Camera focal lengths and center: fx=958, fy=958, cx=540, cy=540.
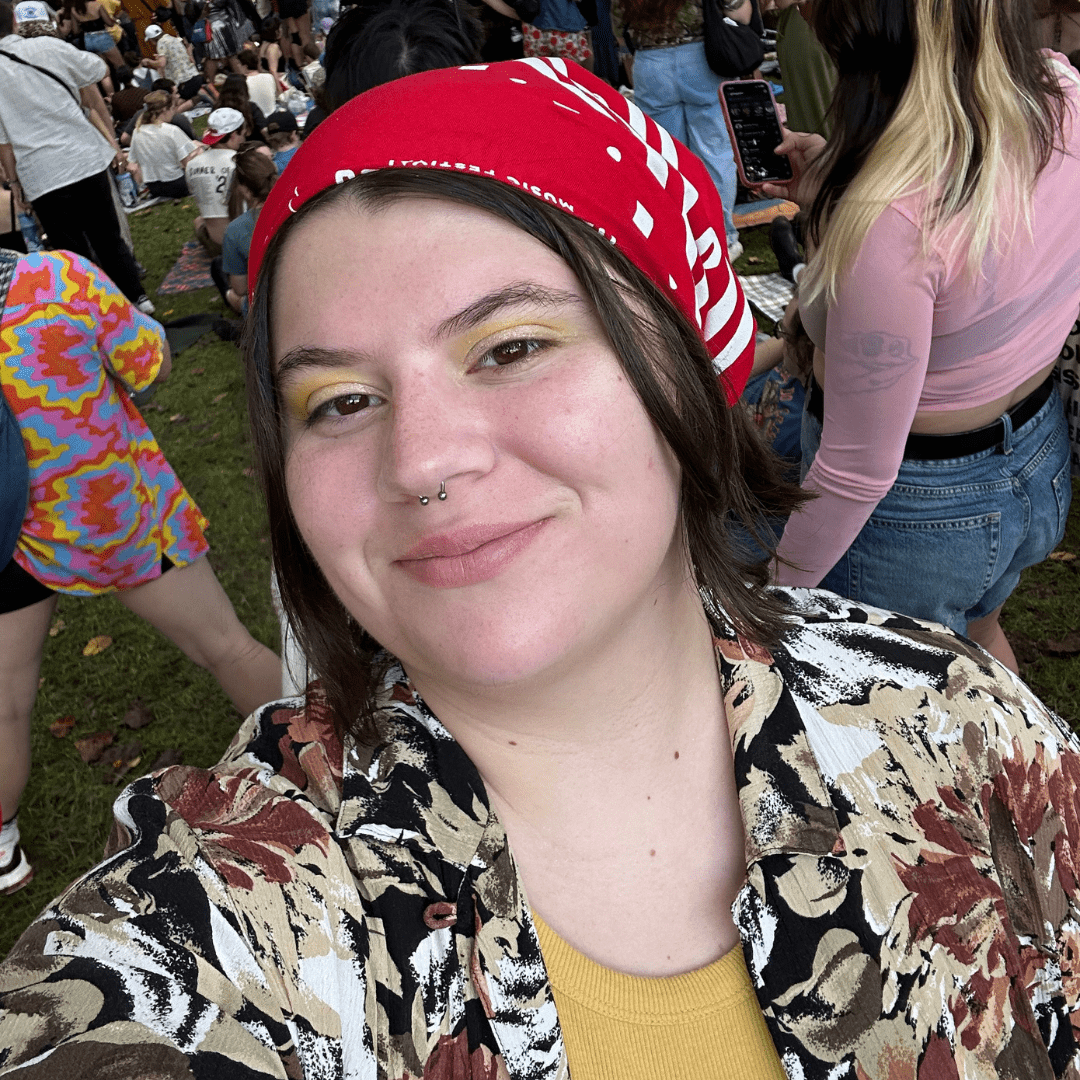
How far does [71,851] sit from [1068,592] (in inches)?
176

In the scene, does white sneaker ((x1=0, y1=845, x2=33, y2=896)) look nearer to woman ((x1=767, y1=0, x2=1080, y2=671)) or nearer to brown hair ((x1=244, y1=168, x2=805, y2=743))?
brown hair ((x1=244, y1=168, x2=805, y2=743))

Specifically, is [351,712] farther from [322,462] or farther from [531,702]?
[322,462]

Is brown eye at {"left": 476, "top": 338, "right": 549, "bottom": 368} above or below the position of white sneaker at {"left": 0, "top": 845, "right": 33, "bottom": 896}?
above

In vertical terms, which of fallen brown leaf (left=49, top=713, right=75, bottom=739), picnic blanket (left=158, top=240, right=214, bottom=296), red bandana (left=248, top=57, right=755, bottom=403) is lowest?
picnic blanket (left=158, top=240, right=214, bottom=296)

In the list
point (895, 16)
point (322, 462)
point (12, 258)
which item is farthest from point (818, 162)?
point (12, 258)

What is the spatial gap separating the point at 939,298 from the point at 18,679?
3.06 m

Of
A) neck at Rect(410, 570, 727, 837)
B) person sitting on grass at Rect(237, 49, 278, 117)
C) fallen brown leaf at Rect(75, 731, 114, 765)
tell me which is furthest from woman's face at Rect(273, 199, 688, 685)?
person sitting on grass at Rect(237, 49, 278, 117)

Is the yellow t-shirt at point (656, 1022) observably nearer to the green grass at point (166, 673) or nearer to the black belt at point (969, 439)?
the black belt at point (969, 439)

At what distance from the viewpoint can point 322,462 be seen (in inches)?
56.8

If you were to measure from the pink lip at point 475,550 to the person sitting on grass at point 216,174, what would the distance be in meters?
8.89

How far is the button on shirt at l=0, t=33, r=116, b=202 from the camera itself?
22.9ft

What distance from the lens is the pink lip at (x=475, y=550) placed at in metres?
1.36

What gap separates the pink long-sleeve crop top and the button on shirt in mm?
7013

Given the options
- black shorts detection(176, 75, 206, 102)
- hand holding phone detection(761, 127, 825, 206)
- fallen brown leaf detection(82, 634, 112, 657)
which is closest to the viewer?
hand holding phone detection(761, 127, 825, 206)
